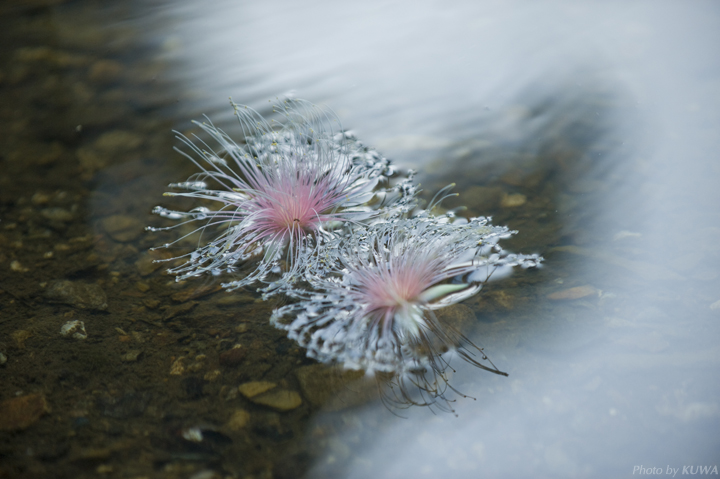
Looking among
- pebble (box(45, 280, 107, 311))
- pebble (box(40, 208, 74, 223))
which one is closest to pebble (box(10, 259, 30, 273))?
pebble (box(45, 280, 107, 311))

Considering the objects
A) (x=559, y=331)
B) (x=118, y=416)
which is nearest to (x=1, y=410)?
(x=118, y=416)

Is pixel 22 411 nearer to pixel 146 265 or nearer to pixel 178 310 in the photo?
pixel 178 310

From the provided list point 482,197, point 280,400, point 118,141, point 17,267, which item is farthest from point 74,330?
point 482,197

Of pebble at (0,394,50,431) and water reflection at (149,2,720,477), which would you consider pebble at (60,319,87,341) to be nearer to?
pebble at (0,394,50,431)

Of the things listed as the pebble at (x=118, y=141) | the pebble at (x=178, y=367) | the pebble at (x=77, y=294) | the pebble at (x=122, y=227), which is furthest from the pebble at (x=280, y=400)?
the pebble at (x=118, y=141)

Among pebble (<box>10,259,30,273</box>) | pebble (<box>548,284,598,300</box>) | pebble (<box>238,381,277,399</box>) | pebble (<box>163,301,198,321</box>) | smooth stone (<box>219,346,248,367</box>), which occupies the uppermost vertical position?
pebble (<box>10,259,30,273</box>)

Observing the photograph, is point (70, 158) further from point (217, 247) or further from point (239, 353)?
point (239, 353)

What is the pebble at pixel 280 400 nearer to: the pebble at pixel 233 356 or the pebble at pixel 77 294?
the pebble at pixel 233 356

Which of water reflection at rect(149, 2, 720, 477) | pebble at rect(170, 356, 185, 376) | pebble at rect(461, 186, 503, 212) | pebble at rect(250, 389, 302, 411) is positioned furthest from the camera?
pebble at rect(461, 186, 503, 212)
